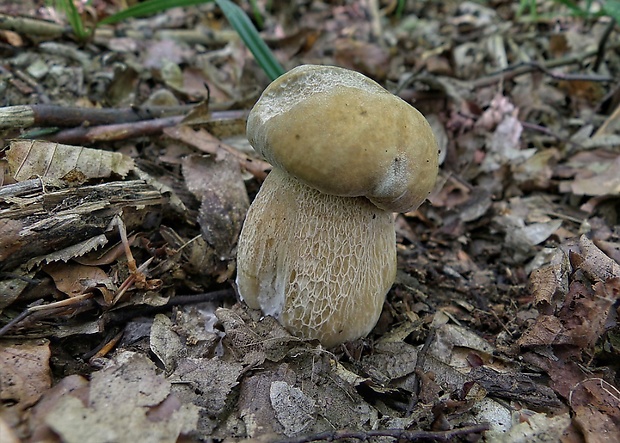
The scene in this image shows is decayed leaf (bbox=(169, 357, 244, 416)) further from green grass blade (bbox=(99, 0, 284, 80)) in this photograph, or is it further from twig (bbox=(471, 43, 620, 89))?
twig (bbox=(471, 43, 620, 89))

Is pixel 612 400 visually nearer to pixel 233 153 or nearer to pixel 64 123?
pixel 233 153

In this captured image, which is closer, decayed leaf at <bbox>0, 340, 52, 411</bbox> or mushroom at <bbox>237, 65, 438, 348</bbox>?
decayed leaf at <bbox>0, 340, 52, 411</bbox>

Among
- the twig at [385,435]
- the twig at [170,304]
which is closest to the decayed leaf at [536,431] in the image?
the twig at [385,435]

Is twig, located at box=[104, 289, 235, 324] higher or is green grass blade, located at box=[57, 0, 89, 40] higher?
green grass blade, located at box=[57, 0, 89, 40]

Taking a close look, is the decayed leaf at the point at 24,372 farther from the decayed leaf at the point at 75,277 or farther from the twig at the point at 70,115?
the twig at the point at 70,115

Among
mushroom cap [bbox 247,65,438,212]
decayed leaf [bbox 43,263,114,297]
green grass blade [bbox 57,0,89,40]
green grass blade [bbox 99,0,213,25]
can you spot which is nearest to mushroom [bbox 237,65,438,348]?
mushroom cap [bbox 247,65,438,212]

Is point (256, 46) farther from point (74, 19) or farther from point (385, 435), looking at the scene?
point (385, 435)

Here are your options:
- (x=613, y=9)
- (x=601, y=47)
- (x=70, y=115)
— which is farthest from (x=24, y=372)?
(x=601, y=47)
